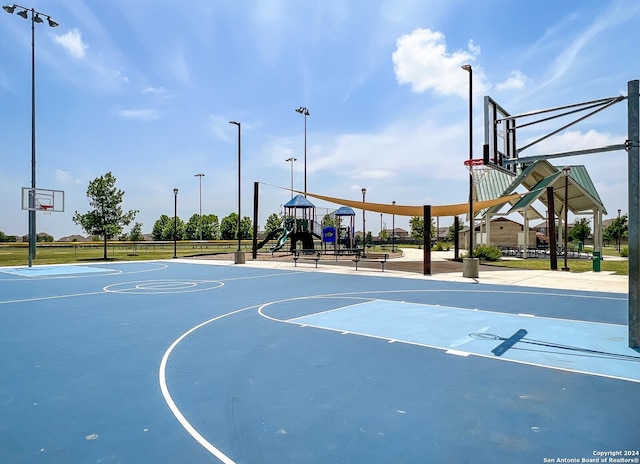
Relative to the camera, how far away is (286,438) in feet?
13.4

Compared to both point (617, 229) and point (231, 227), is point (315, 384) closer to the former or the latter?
point (617, 229)

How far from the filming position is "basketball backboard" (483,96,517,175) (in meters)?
10.8

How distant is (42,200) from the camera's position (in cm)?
2911

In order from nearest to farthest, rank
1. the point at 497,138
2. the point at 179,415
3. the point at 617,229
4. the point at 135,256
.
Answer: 1. the point at 179,415
2. the point at 497,138
3. the point at 135,256
4. the point at 617,229

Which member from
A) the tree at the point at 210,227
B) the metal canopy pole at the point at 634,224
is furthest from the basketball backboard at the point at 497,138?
the tree at the point at 210,227

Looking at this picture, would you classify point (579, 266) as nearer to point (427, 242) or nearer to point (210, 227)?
point (427, 242)

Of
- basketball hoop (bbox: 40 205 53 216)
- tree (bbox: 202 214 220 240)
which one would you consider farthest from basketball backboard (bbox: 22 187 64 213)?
tree (bbox: 202 214 220 240)

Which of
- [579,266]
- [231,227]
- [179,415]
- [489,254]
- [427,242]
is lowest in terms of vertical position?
[179,415]

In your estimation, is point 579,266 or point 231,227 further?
point 231,227

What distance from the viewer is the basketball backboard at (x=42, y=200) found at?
28.2 meters

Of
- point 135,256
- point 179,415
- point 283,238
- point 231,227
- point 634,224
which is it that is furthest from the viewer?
point 231,227

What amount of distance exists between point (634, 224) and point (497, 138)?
4.48m

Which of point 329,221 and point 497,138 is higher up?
point 497,138

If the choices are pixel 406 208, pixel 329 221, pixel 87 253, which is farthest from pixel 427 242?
pixel 87 253
